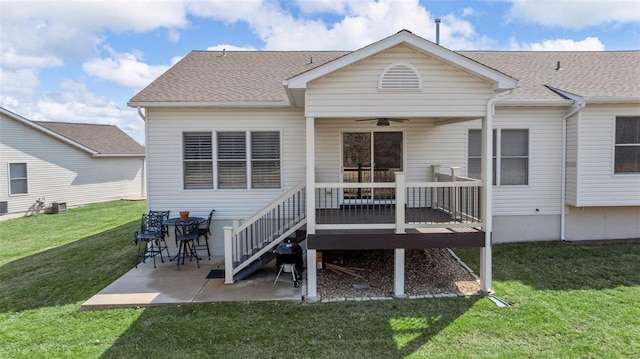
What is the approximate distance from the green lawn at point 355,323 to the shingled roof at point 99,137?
15.5 meters

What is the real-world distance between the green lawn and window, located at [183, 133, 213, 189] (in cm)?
251

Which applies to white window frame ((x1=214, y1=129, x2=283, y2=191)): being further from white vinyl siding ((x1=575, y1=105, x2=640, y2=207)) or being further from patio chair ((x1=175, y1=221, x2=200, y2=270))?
white vinyl siding ((x1=575, y1=105, x2=640, y2=207))

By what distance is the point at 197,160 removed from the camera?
9.05 metres

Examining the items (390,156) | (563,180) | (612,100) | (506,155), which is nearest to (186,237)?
(390,156)

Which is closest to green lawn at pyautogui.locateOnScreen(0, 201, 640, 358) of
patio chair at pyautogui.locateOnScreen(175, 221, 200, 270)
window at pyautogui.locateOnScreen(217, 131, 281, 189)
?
patio chair at pyautogui.locateOnScreen(175, 221, 200, 270)

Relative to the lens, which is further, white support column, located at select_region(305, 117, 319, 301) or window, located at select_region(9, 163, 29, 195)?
window, located at select_region(9, 163, 29, 195)

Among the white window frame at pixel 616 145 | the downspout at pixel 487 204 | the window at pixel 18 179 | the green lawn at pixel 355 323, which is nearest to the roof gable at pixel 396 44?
the downspout at pixel 487 204

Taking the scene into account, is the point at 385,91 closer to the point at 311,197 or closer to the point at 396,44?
the point at 396,44

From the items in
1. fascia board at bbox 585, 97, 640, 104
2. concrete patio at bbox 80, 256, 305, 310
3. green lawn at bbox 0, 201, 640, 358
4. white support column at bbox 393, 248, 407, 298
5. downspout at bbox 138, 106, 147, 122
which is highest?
fascia board at bbox 585, 97, 640, 104

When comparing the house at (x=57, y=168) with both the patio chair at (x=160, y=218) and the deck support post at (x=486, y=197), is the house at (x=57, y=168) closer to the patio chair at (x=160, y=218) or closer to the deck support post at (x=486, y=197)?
the patio chair at (x=160, y=218)

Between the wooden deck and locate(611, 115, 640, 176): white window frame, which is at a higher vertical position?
locate(611, 115, 640, 176): white window frame

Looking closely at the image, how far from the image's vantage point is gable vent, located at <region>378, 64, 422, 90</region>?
253 inches

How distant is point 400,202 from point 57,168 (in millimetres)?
18508

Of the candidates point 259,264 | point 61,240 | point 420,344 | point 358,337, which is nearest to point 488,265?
point 420,344
